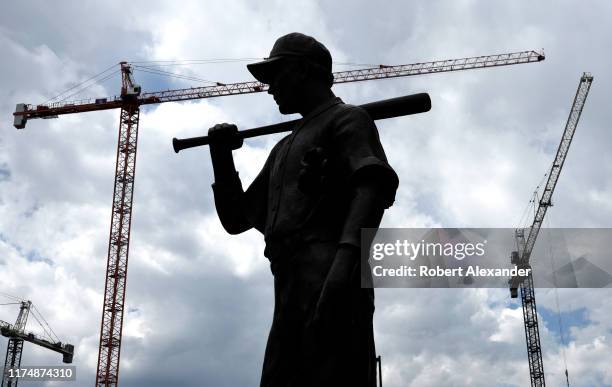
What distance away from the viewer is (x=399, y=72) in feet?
275

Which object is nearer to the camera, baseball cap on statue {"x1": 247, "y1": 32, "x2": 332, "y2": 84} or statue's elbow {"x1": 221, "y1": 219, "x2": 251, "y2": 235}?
baseball cap on statue {"x1": 247, "y1": 32, "x2": 332, "y2": 84}

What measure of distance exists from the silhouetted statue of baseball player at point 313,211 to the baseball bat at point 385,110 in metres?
A: 0.18

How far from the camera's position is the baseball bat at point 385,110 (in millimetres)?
5773

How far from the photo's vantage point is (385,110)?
19.4ft

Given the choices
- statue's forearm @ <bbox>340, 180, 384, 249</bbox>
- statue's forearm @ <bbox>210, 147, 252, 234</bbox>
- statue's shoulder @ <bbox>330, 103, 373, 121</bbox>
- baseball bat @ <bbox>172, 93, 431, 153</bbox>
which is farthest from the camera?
statue's forearm @ <bbox>210, 147, 252, 234</bbox>

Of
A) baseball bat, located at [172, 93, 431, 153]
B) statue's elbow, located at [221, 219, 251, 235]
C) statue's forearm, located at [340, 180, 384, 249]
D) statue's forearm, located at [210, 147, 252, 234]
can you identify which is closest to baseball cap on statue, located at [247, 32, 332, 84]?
baseball bat, located at [172, 93, 431, 153]

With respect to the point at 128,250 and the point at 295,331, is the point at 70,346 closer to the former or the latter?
the point at 128,250

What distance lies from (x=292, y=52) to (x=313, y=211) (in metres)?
1.56

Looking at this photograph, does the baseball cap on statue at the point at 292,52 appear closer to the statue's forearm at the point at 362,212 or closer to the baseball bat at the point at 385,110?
the baseball bat at the point at 385,110

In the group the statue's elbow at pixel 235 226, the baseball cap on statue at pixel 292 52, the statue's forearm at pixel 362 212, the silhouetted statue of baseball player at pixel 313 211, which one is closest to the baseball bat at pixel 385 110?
the silhouetted statue of baseball player at pixel 313 211

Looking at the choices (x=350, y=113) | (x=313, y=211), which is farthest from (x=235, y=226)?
(x=350, y=113)

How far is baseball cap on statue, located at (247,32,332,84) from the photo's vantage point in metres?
5.88

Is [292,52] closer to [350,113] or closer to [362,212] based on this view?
[350,113]

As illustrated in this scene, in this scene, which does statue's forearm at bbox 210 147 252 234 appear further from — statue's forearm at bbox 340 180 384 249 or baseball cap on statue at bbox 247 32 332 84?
statue's forearm at bbox 340 180 384 249
